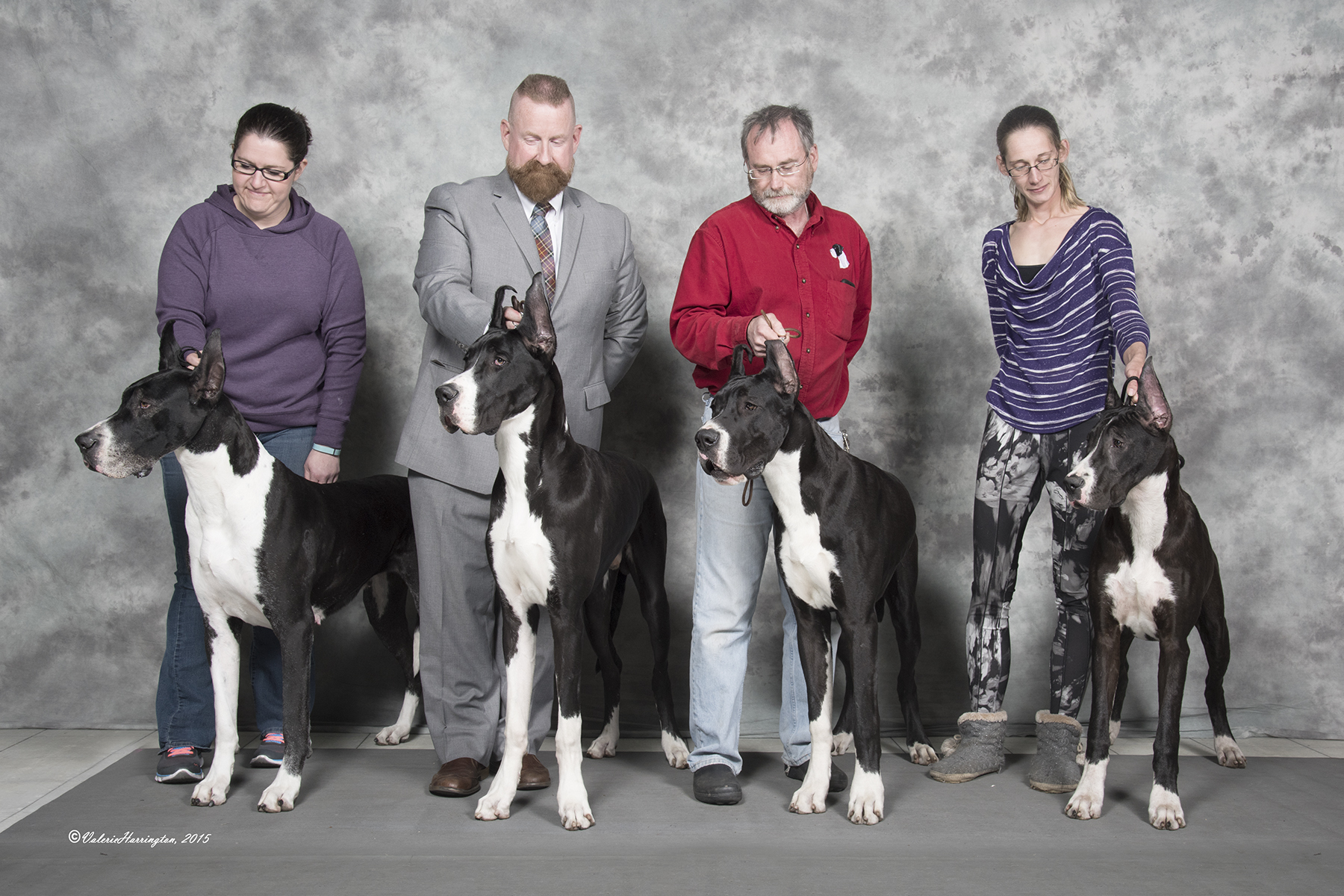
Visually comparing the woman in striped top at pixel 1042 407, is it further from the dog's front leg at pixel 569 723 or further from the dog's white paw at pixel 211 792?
the dog's white paw at pixel 211 792

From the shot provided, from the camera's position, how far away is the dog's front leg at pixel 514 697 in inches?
125

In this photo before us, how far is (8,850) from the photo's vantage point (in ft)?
9.62

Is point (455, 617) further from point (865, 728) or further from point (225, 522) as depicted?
point (865, 728)

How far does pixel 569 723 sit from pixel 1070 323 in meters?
2.03

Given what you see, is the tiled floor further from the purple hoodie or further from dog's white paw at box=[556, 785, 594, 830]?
the purple hoodie

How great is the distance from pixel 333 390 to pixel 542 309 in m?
1.10

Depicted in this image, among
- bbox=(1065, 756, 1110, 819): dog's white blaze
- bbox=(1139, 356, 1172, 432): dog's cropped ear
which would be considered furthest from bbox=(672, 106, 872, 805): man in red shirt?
bbox=(1139, 356, 1172, 432): dog's cropped ear

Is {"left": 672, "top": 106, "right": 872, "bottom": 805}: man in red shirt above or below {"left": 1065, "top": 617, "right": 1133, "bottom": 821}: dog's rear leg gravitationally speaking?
above

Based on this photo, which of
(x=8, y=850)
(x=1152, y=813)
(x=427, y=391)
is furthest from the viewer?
(x=427, y=391)

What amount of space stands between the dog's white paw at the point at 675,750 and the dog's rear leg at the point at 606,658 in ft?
0.74

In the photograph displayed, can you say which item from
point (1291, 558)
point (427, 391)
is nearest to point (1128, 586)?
point (1291, 558)

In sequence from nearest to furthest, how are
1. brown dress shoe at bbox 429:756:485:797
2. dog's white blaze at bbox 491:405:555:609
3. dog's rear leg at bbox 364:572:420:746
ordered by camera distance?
dog's white blaze at bbox 491:405:555:609
brown dress shoe at bbox 429:756:485:797
dog's rear leg at bbox 364:572:420:746

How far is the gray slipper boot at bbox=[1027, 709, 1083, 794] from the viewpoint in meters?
3.49

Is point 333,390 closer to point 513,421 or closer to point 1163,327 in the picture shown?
point 513,421
